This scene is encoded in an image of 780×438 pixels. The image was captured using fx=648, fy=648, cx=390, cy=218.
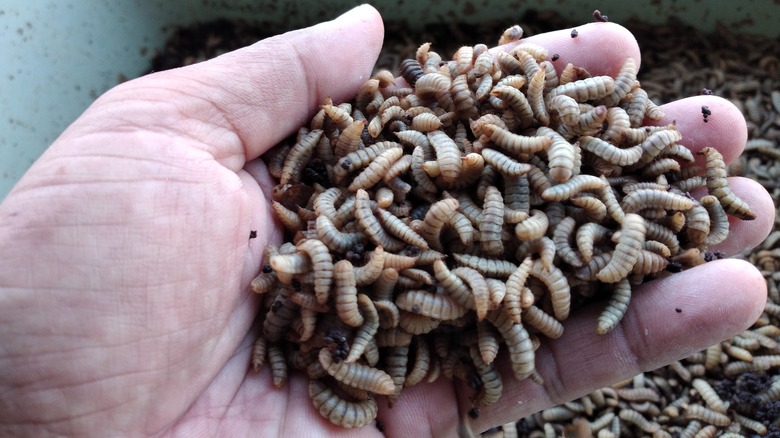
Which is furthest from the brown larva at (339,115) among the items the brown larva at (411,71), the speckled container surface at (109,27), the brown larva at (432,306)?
the speckled container surface at (109,27)

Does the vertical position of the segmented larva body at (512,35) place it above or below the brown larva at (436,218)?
above

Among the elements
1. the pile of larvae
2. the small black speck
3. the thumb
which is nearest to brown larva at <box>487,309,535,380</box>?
the pile of larvae

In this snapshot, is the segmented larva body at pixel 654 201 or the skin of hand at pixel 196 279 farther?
the segmented larva body at pixel 654 201

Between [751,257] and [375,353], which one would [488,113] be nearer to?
[375,353]

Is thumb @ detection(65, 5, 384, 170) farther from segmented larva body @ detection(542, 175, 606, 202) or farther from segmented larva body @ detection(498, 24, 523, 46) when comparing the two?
segmented larva body @ detection(542, 175, 606, 202)

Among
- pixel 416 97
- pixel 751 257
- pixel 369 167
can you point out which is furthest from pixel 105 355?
pixel 751 257

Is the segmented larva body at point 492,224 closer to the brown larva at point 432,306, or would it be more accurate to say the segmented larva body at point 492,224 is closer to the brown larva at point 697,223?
the brown larva at point 432,306

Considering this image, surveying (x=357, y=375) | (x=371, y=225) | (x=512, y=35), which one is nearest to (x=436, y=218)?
(x=371, y=225)
